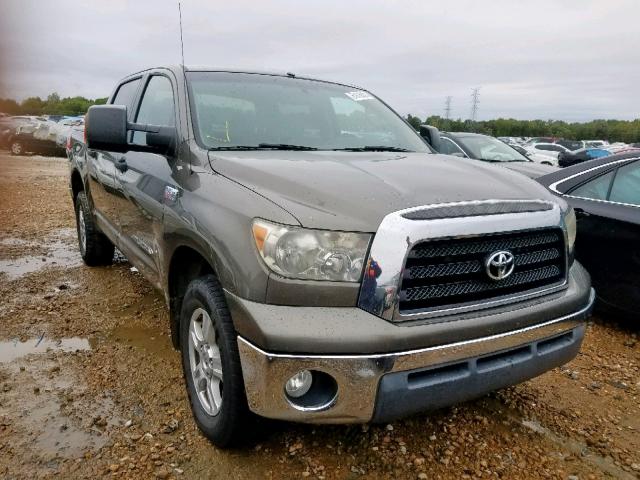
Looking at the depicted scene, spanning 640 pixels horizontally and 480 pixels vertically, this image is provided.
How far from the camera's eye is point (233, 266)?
2.16 m

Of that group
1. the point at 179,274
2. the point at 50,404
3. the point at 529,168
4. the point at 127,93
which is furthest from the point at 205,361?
the point at 529,168

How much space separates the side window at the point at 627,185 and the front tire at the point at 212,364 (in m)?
3.23

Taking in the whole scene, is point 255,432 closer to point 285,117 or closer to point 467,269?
point 467,269

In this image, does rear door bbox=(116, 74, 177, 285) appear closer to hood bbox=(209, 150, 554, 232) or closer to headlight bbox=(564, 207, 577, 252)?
hood bbox=(209, 150, 554, 232)

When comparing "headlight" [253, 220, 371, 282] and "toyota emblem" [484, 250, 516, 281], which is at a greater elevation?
"headlight" [253, 220, 371, 282]

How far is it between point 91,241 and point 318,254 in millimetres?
3943

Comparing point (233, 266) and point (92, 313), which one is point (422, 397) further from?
point (92, 313)

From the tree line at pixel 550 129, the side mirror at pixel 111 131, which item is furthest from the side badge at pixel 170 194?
the tree line at pixel 550 129

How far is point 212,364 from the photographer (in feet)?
8.18

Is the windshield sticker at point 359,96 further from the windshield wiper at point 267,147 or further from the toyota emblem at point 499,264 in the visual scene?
→ the toyota emblem at point 499,264

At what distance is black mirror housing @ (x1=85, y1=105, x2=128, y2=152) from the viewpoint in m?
2.82

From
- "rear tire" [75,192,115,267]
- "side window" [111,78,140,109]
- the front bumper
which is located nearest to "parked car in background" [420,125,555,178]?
"side window" [111,78,140,109]

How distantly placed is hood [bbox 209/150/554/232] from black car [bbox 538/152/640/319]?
163cm

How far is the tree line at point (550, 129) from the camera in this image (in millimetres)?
61938
